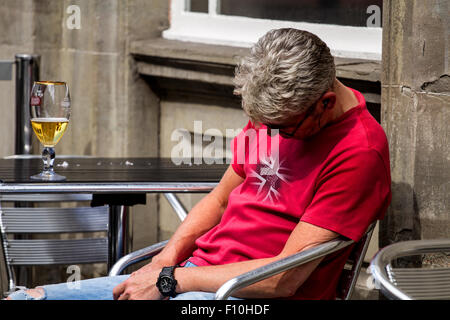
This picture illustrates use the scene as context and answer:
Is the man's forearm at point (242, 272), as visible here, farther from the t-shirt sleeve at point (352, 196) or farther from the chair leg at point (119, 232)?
the chair leg at point (119, 232)

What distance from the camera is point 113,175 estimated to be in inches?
114

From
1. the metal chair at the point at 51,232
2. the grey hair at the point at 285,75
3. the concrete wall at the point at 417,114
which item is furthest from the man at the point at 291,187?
the metal chair at the point at 51,232

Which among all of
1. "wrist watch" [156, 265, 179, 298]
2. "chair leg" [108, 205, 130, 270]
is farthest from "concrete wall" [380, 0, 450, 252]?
"chair leg" [108, 205, 130, 270]

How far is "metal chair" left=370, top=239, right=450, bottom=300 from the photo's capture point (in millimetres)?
2000

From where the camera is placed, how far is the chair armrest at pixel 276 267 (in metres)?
2.06

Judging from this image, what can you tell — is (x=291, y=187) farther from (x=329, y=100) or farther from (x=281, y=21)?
(x=281, y=21)

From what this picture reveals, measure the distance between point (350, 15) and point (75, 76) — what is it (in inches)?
63.4

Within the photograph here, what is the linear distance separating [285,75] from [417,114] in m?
0.74

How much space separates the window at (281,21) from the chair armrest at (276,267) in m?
1.57

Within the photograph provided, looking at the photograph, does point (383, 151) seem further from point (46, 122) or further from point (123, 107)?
point (123, 107)

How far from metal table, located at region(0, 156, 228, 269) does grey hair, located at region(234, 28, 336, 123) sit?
661 millimetres

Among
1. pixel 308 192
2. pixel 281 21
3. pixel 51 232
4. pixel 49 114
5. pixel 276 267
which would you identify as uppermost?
pixel 281 21

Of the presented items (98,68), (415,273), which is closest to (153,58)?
(98,68)

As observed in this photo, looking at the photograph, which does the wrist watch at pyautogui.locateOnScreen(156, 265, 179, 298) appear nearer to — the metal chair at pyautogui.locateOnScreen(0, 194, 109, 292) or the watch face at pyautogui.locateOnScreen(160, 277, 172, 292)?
the watch face at pyautogui.locateOnScreen(160, 277, 172, 292)
